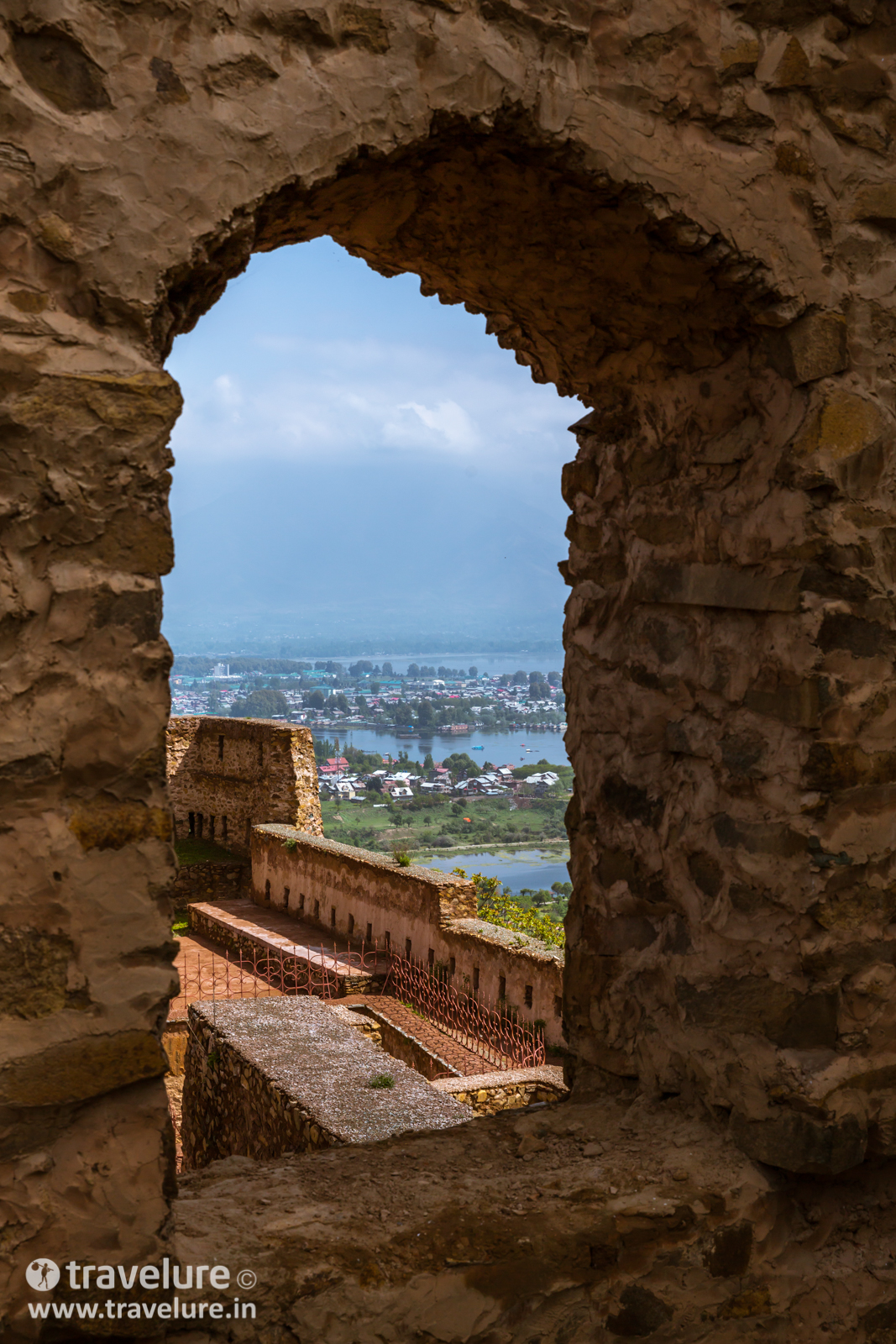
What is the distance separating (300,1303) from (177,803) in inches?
635

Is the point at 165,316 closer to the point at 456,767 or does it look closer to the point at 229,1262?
the point at 229,1262

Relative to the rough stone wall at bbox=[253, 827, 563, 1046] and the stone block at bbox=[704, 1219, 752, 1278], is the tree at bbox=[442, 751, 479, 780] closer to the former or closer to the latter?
the rough stone wall at bbox=[253, 827, 563, 1046]

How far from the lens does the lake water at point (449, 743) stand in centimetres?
3147

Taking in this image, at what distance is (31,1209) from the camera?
154 centimetres

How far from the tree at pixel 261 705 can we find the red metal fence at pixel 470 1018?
2893cm

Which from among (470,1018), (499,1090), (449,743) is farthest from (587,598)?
(449,743)

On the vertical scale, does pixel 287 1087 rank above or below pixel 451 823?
above

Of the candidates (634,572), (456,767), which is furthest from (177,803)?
(634,572)

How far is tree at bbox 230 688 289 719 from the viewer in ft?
128

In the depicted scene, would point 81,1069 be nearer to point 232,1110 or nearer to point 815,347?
point 815,347

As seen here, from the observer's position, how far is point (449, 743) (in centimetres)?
3397

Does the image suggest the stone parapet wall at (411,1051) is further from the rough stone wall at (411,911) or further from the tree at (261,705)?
the tree at (261,705)

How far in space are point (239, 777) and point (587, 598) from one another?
14014 millimetres

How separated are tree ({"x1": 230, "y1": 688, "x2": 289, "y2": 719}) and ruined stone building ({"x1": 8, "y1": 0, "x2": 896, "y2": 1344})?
35.9 metres
